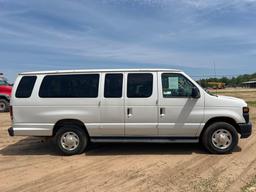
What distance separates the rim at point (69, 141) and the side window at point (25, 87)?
1.32 metres

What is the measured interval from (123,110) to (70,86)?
142 cm

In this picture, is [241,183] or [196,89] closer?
[241,183]

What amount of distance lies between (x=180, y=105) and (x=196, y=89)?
516mm

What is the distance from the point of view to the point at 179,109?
8.34 metres

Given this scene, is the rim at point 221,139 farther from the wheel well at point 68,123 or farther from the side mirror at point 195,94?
the wheel well at point 68,123

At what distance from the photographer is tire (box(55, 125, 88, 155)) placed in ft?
28.4

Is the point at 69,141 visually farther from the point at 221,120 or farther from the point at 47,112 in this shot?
the point at 221,120

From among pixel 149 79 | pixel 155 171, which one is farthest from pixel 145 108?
pixel 155 171

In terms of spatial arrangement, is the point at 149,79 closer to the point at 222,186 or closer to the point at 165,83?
the point at 165,83

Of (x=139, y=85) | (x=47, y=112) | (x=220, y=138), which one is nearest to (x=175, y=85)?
(x=139, y=85)

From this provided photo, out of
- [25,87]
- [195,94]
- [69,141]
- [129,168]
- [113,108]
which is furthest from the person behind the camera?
[25,87]

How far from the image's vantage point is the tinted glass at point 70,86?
8.62m

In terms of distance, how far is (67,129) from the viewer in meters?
8.66

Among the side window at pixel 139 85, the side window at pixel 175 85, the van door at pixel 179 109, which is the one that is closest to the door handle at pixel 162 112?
the van door at pixel 179 109
